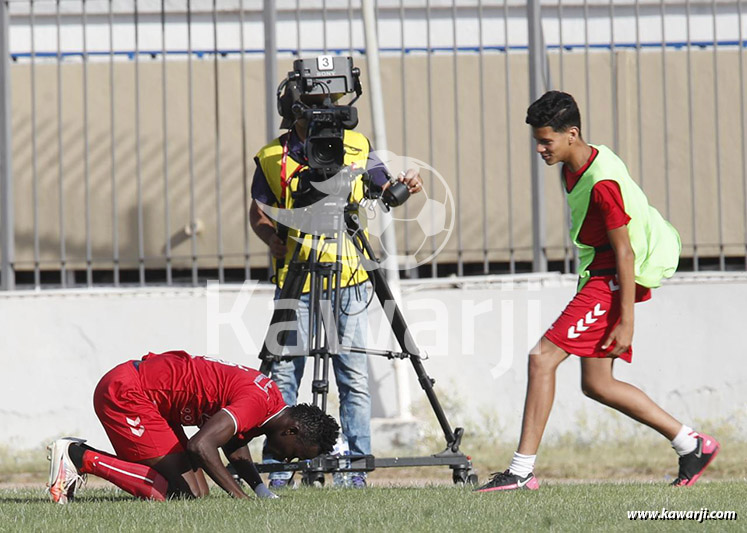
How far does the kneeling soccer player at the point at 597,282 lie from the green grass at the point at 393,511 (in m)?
0.25

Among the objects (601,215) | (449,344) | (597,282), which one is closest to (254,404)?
(597,282)

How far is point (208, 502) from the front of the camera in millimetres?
5129

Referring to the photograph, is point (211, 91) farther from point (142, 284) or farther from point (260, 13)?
point (142, 284)

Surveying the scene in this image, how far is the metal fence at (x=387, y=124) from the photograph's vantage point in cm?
866

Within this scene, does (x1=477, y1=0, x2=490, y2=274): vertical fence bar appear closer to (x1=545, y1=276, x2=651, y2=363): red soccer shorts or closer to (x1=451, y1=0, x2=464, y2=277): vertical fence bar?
(x1=451, y1=0, x2=464, y2=277): vertical fence bar

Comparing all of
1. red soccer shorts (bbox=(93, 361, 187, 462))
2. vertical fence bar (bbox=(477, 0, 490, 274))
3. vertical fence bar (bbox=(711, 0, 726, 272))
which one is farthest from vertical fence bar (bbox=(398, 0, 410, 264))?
red soccer shorts (bbox=(93, 361, 187, 462))

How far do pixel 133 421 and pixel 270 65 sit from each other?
147 inches

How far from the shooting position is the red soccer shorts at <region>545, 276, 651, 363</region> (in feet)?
18.5

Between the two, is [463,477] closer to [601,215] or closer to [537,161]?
[601,215]

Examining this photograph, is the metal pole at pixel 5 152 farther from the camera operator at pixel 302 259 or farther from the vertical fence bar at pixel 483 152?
the vertical fence bar at pixel 483 152

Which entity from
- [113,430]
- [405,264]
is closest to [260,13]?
[405,264]

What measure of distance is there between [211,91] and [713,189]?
145 inches

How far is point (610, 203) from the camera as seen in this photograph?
5.55 metres

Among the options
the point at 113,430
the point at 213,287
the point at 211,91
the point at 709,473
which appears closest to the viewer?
the point at 113,430
